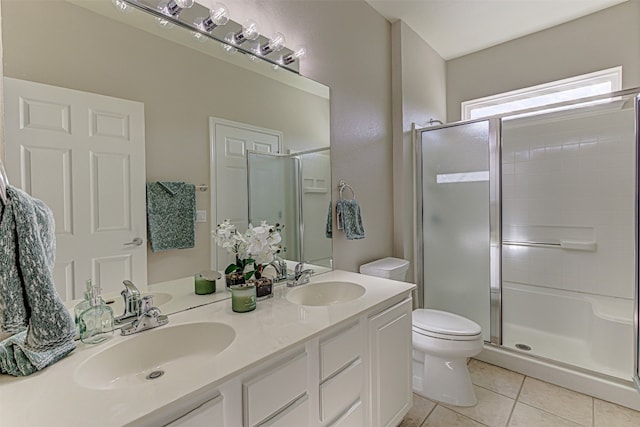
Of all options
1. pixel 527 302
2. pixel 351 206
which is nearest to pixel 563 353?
pixel 527 302

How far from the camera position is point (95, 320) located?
1.00 meters

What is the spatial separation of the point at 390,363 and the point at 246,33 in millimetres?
1773

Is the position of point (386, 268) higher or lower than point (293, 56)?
lower

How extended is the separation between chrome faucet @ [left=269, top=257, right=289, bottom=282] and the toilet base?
1149 millimetres

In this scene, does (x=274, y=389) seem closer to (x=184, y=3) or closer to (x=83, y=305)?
(x=83, y=305)

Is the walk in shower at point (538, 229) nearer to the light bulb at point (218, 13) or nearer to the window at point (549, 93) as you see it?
the window at point (549, 93)

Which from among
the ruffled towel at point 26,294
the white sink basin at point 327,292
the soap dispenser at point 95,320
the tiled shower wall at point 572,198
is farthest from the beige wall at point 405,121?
the ruffled towel at point 26,294

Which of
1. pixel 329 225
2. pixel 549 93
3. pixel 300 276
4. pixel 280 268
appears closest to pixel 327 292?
pixel 300 276

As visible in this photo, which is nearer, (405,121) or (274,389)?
(274,389)

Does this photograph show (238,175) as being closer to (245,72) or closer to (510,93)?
(245,72)

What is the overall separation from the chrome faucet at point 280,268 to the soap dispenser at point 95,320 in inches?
29.7

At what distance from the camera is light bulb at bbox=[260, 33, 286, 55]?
157 centimetres

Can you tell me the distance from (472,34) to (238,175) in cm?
257

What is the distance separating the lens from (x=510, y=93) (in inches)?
112
